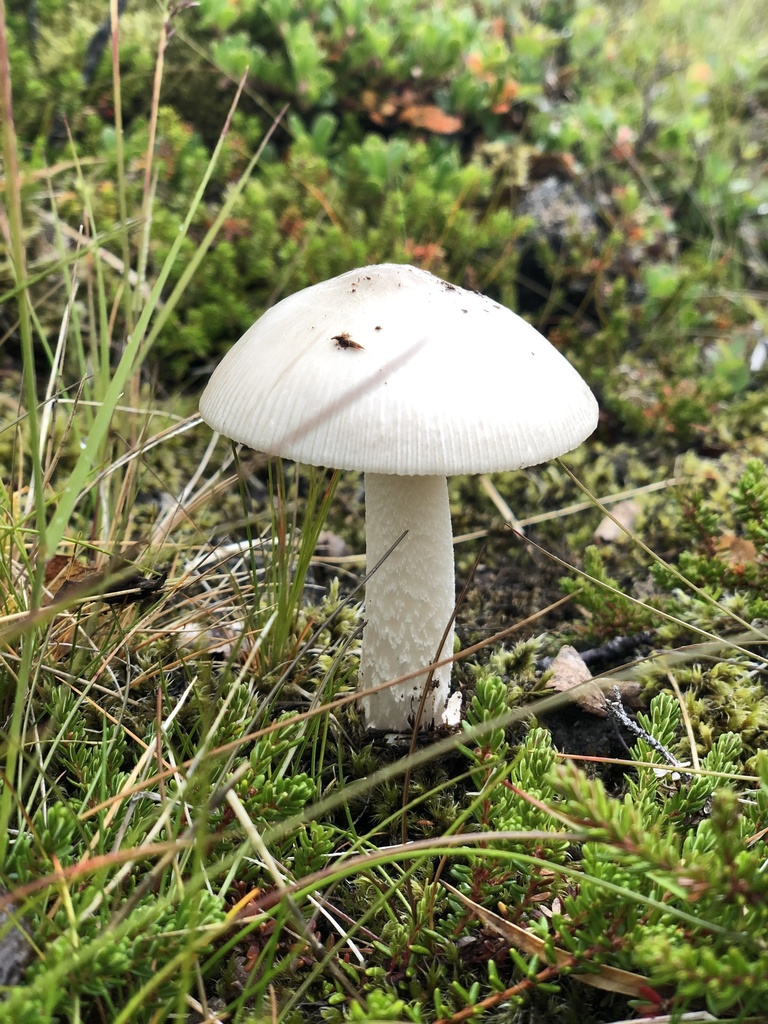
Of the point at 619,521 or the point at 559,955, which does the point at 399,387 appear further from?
the point at 619,521

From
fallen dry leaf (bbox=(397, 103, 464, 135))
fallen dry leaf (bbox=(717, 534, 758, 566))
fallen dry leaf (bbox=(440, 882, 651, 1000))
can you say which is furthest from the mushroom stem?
fallen dry leaf (bbox=(397, 103, 464, 135))

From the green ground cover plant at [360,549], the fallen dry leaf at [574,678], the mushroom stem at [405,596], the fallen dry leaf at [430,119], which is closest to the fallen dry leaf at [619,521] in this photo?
→ the green ground cover plant at [360,549]

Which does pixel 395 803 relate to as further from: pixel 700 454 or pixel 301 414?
pixel 700 454

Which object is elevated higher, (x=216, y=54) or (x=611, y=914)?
(x=216, y=54)

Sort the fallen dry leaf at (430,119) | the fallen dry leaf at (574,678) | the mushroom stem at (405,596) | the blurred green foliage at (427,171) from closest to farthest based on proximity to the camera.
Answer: the mushroom stem at (405,596), the fallen dry leaf at (574,678), the blurred green foliage at (427,171), the fallen dry leaf at (430,119)

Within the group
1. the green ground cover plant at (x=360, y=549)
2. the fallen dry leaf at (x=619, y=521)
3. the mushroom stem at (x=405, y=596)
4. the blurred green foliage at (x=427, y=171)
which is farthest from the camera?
the blurred green foliage at (x=427, y=171)

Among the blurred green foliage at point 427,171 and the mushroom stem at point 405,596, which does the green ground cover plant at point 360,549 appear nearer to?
the blurred green foliage at point 427,171

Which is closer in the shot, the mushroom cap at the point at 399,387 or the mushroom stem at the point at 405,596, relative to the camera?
the mushroom cap at the point at 399,387

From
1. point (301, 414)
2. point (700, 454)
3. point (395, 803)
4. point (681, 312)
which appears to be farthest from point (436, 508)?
point (681, 312)
